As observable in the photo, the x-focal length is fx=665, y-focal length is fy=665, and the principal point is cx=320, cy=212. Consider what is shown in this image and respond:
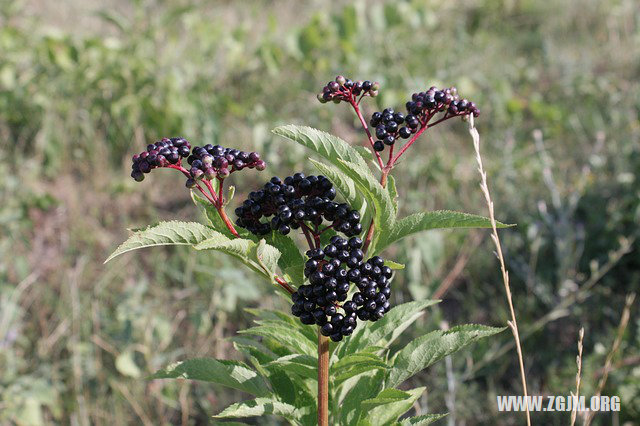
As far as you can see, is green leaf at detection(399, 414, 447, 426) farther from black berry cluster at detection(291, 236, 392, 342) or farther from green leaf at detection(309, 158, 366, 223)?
green leaf at detection(309, 158, 366, 223)

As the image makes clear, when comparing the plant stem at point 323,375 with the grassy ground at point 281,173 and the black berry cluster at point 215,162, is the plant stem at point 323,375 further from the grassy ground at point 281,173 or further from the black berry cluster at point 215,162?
the grassy ground at point 281,173

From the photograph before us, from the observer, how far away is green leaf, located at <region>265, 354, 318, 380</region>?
1393 mm

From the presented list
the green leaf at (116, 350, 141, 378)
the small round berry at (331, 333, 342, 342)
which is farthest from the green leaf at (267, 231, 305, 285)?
the green leaf at (116, 350, 141, 378)

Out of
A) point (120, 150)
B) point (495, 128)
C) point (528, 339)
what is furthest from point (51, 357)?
point (495, 128)

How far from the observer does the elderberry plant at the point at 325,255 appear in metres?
1.26

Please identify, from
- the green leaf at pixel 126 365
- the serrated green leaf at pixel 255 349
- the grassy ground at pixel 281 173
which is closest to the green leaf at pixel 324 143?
the serrated green leaf at pixel 255 349

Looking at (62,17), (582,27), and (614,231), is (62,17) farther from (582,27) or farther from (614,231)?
(614,231)

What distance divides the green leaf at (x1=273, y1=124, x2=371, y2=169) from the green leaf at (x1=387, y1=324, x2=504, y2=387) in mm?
431

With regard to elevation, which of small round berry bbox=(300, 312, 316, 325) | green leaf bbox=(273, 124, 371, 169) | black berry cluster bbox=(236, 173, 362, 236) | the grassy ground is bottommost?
small round berry bbox=(300, 312, 316, 325)

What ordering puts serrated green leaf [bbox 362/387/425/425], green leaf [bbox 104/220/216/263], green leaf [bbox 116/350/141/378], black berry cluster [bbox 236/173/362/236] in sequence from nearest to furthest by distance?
green leaf [bbox 104/220/216/263] → black berry cluster [bbox 236/173/362/236] → serrated green leaf [bbox 362/387/425/425] → green leaf [bbox 116/350/141/378]

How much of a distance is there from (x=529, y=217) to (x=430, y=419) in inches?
105

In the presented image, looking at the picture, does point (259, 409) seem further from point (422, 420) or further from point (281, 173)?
point (281, 173)

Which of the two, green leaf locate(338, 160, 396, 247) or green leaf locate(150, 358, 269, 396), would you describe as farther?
green leaf locate(150, 358, 269, 396)

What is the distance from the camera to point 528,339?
3.25 m
